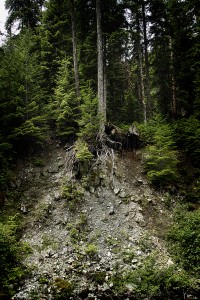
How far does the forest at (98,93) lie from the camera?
41.5ft

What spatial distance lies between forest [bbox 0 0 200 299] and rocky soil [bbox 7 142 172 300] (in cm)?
86

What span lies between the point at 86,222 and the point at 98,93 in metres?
8.49

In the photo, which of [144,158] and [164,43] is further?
[164,43]

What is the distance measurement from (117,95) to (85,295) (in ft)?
63.0

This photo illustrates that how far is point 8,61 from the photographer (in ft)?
48.6

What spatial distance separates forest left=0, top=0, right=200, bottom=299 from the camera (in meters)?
12.6

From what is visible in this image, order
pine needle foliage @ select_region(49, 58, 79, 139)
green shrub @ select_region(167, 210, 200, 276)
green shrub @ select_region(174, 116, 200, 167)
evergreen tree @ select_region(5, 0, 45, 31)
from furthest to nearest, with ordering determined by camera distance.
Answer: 1. evergreen tree @ select_region(5, 0, 45, 31)
2. pine needle foliage @ select_region(49, 58, 79, 139)
3. green shrub @ select_region(174, 116, 200, 167)
4. green shrub @ select_region(167, 210, 200, 276)

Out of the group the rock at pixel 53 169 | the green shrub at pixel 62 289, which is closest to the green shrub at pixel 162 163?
the rock at pixel 53 169

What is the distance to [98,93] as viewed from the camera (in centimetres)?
1602

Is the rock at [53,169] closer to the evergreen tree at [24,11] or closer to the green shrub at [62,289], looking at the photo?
the green shrub at [62,289]

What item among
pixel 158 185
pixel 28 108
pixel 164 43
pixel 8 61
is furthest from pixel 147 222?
pixel 164 43

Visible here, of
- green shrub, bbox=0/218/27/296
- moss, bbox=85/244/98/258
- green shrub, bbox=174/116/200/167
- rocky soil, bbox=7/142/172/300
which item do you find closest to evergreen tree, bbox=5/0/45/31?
rocky soil, bbox=7/142/172/300

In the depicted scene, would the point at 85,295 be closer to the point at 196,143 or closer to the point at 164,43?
the point at 196,143

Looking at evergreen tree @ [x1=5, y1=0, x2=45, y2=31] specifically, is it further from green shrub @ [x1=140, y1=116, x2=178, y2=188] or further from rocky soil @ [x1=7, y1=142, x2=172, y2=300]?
green shrub @ [x1=140, y1=116, x2=178, y2=188]
